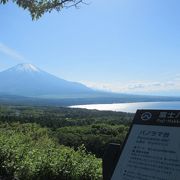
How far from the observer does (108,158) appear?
4062 mm

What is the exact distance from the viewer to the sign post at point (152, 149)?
121 inches

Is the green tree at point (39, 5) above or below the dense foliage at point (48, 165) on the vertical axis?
above

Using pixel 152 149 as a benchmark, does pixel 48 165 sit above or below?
below

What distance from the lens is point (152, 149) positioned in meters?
3.26

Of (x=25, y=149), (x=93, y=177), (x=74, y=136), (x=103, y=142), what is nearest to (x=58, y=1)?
(x=25, y=149)

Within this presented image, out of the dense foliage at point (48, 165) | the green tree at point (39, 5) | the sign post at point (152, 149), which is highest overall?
the green tree at point (39, 5)

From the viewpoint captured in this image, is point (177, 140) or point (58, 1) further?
point (58, 1)

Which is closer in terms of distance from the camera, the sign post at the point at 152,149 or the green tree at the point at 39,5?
the sign post at the point at 152,149

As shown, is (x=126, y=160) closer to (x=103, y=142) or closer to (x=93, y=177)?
(x=93, y=177)

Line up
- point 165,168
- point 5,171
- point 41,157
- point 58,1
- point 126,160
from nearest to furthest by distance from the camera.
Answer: point 165,168, point 126,160, point 41,157, point 5,171, point 58,1

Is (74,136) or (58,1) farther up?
(58,1)

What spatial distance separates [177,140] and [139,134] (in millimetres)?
440

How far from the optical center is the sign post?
3.07 m

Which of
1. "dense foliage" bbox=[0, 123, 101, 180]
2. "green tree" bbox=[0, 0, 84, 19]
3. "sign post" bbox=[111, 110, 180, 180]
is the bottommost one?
"dense foliage" bbox=[0, 123, 101, 180]
